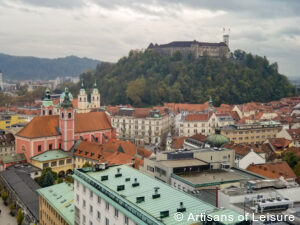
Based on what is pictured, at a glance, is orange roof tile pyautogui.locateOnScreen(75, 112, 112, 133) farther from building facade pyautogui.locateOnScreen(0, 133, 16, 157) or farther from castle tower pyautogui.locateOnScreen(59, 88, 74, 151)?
building facade pyautogui.locateOnScreen(0, 133, 16, 157)

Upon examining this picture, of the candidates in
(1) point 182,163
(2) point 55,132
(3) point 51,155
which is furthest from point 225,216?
(2) point 55,132

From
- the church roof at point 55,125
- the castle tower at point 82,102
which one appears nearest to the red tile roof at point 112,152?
the church roof at point 55,125

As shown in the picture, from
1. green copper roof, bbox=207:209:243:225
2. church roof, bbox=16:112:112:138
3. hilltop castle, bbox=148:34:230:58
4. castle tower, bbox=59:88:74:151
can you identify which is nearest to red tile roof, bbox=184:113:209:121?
church roof, bbox=16:112:112:138

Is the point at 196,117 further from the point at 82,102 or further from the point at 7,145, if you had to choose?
the point at 7,145

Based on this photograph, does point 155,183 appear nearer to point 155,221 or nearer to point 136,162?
point 155,221

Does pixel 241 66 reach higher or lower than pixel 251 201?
higher

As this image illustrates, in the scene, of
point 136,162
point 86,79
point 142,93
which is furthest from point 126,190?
point 86,79

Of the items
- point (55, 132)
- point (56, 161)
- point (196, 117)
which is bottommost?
point (56, 161)
